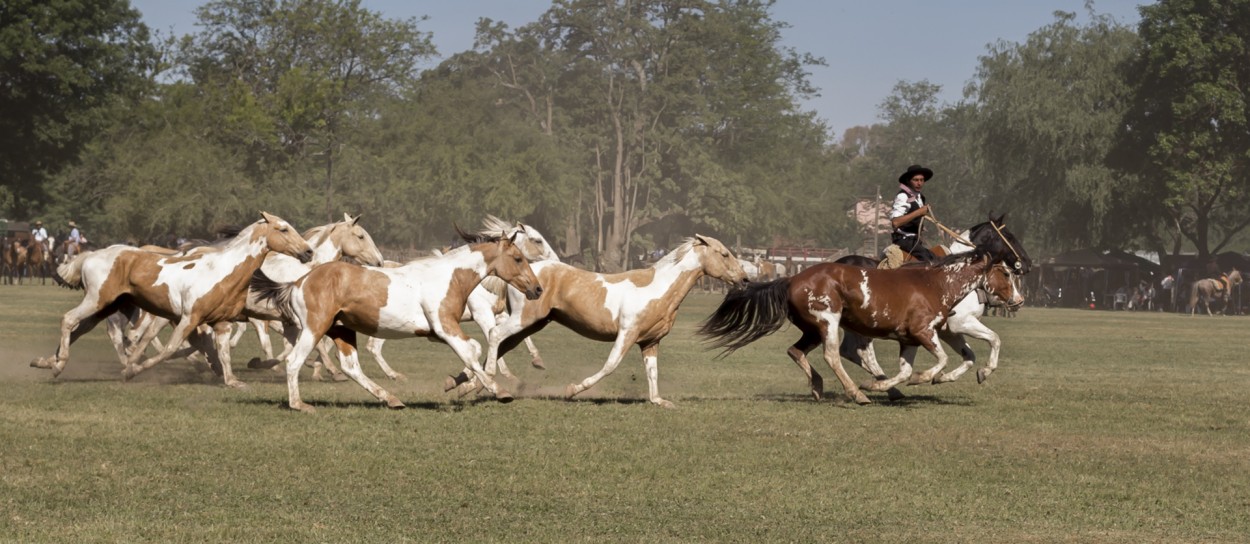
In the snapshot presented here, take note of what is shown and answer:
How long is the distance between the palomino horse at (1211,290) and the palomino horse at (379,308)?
51414 mm

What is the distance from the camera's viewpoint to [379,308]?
1480 centimetres

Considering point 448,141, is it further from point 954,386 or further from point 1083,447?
point 1083,447

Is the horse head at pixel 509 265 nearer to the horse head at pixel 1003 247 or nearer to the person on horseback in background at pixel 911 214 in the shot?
the person on horseback in background at pixel 911 214

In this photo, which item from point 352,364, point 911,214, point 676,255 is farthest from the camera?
point 911,214

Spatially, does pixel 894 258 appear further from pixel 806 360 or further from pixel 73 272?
pixel 73 272

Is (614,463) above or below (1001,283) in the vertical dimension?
below

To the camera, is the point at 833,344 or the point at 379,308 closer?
the point at 379,308

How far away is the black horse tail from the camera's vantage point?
1675 centimetres

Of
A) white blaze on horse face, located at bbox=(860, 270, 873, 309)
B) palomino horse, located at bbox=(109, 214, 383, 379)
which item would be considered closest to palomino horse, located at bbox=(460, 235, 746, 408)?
white blaze on horse face, located at bbox=(860, 270, 873, 309)

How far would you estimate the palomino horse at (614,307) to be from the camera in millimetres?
16016

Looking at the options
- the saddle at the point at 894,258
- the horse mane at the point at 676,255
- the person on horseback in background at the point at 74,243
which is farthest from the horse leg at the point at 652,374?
the person on horseback in background at the point at 74,243

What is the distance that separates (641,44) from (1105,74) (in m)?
31.6

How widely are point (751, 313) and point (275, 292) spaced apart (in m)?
4.89

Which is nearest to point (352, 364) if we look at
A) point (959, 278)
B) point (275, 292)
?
point (275, 292)
